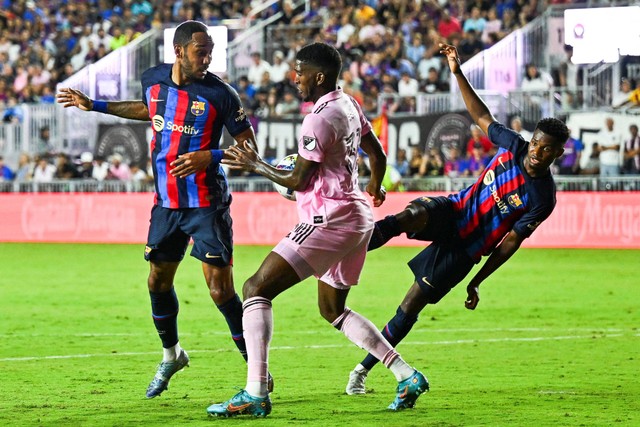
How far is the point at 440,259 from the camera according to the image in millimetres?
8273

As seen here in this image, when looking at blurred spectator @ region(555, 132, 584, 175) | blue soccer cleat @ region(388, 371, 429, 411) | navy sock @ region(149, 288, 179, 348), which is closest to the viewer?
blue soccer cleat @ region(388, 371, 429, 411)

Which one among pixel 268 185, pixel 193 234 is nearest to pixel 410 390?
pixel 193 234

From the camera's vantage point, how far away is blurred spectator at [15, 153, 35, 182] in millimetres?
26359

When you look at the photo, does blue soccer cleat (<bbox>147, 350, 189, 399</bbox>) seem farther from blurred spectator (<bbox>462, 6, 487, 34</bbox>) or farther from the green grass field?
blurred spectator (<bbox>462, 6, 487, 34</bbox>)

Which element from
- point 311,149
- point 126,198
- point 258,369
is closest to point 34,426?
point 258,369

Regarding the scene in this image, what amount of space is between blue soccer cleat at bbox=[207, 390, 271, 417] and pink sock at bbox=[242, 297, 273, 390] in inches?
3.8

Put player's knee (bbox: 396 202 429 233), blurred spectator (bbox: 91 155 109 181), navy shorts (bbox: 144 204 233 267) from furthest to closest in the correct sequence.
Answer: blurred spectator (bbox: 91 155 109 181), player's knee (bbox: 396 202 429 233), navy shorts (bbox: 144 204 233 267)

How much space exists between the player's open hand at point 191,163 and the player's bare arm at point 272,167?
36 centimetres

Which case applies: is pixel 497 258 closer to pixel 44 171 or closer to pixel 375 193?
pixel 375 193

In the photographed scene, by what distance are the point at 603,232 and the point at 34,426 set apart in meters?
14.7

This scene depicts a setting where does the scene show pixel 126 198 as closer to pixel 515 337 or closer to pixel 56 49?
pixel 56 49

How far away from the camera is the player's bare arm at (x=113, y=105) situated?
8180 mm

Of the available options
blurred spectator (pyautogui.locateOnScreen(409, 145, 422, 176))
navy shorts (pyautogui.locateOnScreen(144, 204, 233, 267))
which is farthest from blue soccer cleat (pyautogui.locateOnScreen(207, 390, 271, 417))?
blurred spectator (pyautogui.locateOnScreen(409, 145, 422, 176))

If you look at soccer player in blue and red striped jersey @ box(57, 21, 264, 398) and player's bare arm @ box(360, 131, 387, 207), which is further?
soccer player in blue and red striped jersey @ box(57, 21, 264, 398)
